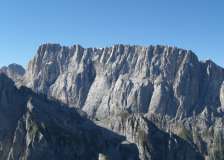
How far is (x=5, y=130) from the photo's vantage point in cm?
19300

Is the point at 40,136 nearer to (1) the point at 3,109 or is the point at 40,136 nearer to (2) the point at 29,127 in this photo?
(2) the point at 29,127

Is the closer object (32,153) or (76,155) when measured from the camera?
(32,153)

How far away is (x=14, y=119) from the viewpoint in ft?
655

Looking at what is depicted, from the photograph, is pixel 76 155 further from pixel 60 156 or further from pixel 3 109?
pixel 3 109

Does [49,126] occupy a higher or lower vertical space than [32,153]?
higher

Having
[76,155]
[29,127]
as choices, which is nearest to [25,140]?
[29,127]

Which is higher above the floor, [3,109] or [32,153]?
[3,109]

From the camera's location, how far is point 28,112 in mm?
199375

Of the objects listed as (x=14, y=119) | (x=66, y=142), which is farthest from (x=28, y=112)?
(x=66, y=142)

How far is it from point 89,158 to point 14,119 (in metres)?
31.4

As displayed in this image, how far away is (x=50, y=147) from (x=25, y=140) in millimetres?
9269

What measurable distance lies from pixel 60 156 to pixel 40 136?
10.2 meters

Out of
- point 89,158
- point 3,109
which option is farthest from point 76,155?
point 3,109

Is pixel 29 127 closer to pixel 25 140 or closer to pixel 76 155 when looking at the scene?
pixel 25 140
